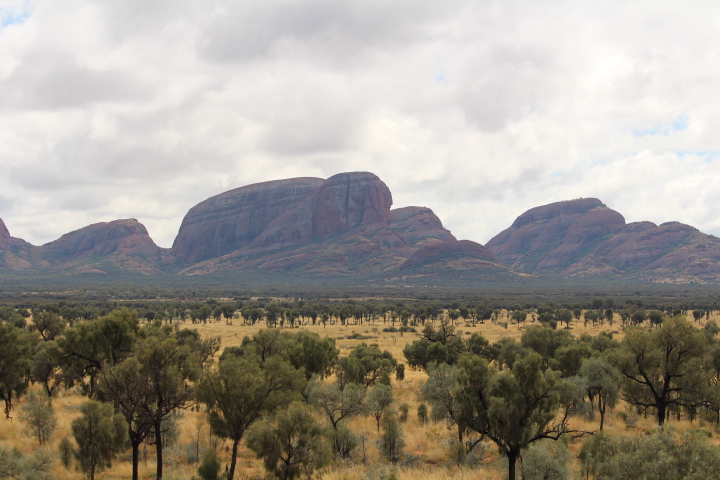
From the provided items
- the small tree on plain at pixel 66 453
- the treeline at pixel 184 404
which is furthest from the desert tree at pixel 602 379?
the small tree on plain at pixel 66 453

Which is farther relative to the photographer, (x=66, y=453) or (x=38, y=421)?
(x=38, y=421)

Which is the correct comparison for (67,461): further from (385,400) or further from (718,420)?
(718,420)

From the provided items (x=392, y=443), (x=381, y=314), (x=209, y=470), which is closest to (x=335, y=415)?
(x=392, y=443)

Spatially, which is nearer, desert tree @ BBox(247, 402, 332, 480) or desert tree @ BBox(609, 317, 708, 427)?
desert tree @ BBox(247, 402, 332, 480)

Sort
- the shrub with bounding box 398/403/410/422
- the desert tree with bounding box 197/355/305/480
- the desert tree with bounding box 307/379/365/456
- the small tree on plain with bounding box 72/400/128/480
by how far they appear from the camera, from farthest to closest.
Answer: the shrub with bounding box 398/403/410/422
the desert tree with bounding box 307/379/365/456
the desert tree with bounding box 197/355/305/480
the small tree on plain with bounding box 72/400/128/480

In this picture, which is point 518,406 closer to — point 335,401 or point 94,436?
point 335,401


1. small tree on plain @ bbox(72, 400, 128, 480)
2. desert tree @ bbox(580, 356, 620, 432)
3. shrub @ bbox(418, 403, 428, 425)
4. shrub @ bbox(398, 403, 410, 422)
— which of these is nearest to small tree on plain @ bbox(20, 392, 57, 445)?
small tree on plain @ bbox(72, 400, 128, 480)

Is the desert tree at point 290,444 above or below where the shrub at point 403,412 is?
above

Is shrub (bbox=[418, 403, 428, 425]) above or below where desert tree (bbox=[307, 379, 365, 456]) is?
below

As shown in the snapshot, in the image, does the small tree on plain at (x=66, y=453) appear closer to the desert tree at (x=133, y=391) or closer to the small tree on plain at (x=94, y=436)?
the small tree on plain at (x=94, y=436)

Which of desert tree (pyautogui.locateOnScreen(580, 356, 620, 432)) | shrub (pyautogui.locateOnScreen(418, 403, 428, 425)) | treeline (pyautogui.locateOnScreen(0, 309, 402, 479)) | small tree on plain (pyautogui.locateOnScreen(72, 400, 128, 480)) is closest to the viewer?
treeline (pyautogui.locateOnScreen(0, 309, 402, 479))

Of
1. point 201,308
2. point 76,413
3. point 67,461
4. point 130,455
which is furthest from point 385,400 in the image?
point 201,308

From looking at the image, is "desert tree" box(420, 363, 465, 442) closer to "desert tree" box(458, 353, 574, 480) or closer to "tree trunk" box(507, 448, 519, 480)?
"desert tree" box(458, 353, 574, 480)

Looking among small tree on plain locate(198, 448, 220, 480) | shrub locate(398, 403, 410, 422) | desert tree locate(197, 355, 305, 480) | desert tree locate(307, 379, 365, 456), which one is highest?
desert tree locate(197, 355, 305, 480)
